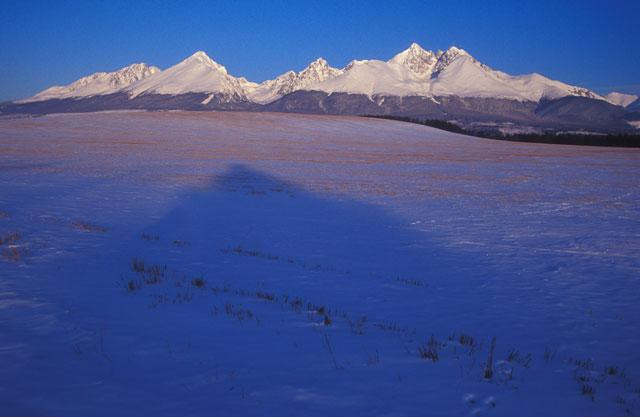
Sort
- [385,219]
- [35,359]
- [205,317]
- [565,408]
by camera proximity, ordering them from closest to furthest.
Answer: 1. [565,408]
2. [35,359]
3. [205,317]
4. [385,219]

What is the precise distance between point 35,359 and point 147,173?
25144 mm

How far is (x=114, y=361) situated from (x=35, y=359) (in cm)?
101

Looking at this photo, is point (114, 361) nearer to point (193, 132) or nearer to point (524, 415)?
point (524, 415)

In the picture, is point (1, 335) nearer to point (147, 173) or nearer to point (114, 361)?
point (114, 361)

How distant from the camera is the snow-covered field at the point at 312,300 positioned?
5.37 meters

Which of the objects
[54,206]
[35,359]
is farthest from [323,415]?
[54,206]

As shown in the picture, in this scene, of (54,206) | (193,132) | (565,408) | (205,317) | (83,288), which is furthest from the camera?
(193,132)

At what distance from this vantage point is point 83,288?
8.55m

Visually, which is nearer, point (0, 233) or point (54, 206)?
point (0, 233)

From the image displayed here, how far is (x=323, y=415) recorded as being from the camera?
4.93 meters

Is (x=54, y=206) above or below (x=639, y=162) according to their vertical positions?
below

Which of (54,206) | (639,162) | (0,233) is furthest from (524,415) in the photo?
(639,162)

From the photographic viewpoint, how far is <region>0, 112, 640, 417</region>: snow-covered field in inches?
211

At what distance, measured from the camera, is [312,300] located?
927cm
